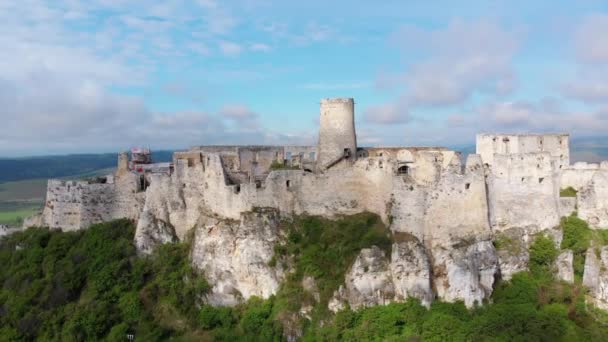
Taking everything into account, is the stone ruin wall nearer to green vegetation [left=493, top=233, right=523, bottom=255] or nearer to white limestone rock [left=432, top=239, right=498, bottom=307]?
white limestone rock [left=432, top=239, right=498, bottom=307]

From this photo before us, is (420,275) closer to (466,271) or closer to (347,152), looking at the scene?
(466,271)

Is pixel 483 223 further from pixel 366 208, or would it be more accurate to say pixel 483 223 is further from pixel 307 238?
pixel 307 238

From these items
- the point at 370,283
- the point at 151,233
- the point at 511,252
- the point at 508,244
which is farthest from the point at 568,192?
the point at 151,233

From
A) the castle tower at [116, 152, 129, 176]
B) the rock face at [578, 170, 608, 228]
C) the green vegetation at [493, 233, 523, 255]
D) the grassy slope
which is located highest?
the castle tower at [116, 152, 129, 176]

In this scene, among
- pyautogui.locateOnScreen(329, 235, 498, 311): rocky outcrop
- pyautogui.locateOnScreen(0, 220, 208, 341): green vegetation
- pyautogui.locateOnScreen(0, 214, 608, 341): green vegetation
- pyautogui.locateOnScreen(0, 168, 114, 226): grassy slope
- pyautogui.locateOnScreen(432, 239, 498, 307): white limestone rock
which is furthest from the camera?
pyautogui.locateOnScreen(0, 168, 114, 226): grassy slope

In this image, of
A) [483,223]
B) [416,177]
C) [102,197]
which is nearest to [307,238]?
[416,177]

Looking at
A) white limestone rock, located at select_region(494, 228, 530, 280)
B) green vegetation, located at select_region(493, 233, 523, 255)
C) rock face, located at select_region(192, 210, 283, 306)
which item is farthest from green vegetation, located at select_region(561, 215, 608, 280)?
rock face, located at select_region(192, 210, 283, 306)

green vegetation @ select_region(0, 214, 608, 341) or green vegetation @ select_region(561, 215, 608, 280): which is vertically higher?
green vegetation @ select_region(561, 215, 608, 280)

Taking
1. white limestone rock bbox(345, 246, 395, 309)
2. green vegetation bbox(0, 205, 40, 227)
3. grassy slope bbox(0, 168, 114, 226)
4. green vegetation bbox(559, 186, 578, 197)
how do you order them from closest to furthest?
white limestone rock bbox(345, 246, 395, 309) → green vegetation bbox(559, 186, 578, 197) → green vegetation bbox(0, 205, 40, 227) → grassy slope bbox(0, 168, 114, 226)
